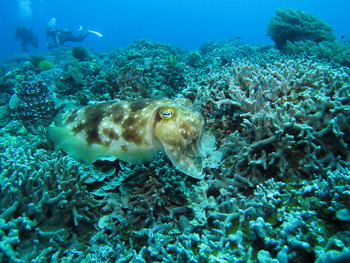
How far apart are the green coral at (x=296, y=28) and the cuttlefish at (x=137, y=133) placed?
48.2 ft

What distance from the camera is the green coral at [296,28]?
1394 centimetres

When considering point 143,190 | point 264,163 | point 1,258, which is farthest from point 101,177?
point 264,163

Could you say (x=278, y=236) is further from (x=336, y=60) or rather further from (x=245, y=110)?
(x=336, y=60)

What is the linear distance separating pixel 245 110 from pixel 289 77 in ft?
4.44

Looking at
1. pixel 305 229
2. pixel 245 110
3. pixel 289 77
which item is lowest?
pixel 305 229

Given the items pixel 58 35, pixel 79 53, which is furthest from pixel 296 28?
pixel 58 35

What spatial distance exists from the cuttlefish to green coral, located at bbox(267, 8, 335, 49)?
1470cm

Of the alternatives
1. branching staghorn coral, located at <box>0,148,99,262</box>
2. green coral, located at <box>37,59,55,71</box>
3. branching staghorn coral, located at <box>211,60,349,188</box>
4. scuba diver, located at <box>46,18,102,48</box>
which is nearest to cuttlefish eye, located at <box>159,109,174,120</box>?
branching staghorn coral, located at <box>211,60,349,188</box>

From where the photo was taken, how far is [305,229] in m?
2.20

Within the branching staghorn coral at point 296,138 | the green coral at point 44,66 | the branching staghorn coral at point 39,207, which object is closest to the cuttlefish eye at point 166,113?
the branching staghorn coral at point 296,138

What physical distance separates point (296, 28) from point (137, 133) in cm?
1562

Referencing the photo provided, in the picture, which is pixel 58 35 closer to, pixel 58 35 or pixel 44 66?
pixel 58 35

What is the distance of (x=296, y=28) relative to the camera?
14062mm

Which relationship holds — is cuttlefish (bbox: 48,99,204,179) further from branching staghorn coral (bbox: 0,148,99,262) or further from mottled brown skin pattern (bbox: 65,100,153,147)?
branching staghorn coral (bbox: 0,148,99,262)
